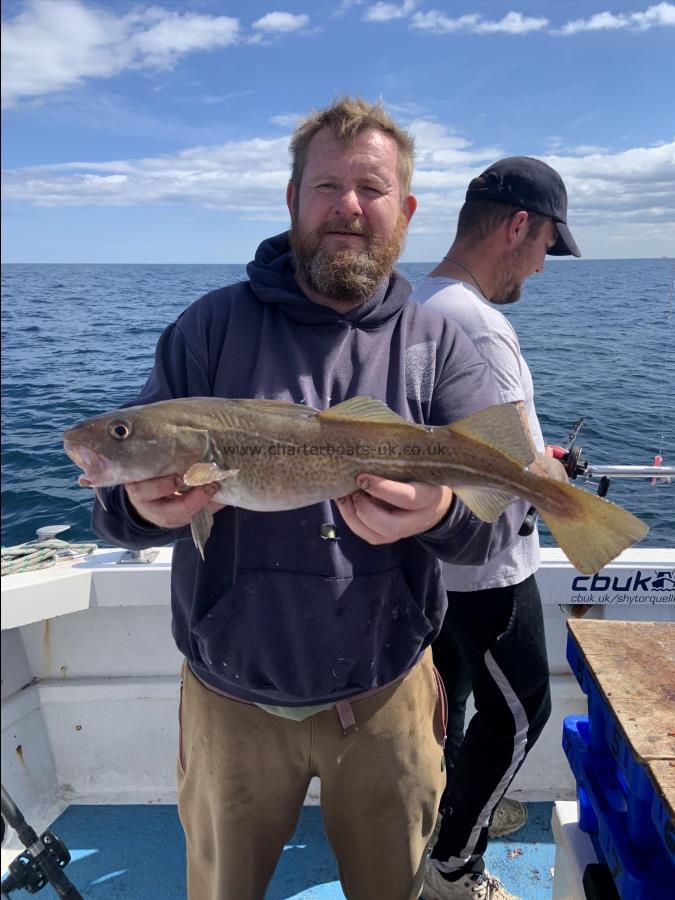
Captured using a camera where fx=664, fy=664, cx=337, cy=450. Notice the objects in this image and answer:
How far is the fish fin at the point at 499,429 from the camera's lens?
2467 mm

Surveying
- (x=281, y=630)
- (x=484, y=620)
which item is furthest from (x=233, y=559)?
(x=484, y=620)

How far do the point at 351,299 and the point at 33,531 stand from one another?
7.25 meters

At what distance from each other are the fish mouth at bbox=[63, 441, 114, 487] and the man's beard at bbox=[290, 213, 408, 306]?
110 cm

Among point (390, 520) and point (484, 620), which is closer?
point (390, 520)

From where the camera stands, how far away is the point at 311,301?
2.71 meters

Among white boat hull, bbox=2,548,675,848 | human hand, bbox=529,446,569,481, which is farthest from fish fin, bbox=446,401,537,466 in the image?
white boat hull, bbox=2,548,675,848

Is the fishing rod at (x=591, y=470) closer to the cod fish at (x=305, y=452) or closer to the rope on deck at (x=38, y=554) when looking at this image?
the cod fish at (x=305, y=452)

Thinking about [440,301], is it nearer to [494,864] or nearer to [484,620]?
[484,620]


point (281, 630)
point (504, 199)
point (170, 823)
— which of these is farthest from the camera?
point (170, 823)

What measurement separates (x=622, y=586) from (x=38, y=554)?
4239 millimetres

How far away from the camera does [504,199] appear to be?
12.2 ft

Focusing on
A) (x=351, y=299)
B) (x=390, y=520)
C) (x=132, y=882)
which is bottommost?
(x=132, y=882)

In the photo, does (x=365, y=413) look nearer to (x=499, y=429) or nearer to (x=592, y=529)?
→ (x=499, y=429)

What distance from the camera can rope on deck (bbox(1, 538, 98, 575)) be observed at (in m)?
4.47
